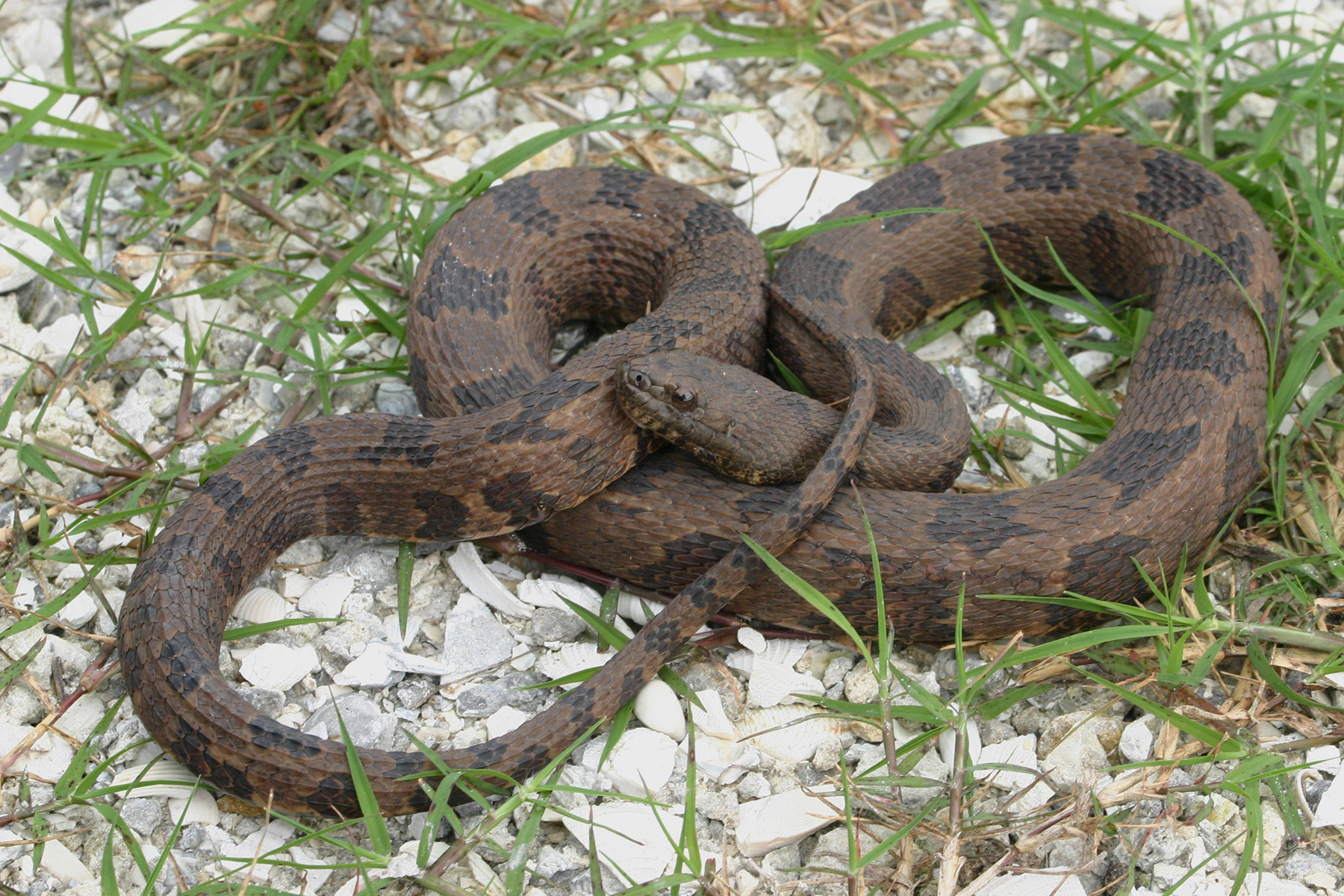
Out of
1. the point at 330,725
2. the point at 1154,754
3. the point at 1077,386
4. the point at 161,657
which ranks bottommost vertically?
the point at 1154,754

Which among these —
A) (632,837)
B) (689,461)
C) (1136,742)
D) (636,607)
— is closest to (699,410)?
(689,461)

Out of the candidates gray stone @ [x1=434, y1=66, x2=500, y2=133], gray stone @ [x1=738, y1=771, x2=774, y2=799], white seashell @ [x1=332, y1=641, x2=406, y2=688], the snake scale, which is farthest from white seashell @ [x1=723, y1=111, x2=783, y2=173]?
gray stone @ [x1=738, y1=771, x2=774, y2=799]

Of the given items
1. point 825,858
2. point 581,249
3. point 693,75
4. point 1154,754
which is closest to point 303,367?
point 581,249

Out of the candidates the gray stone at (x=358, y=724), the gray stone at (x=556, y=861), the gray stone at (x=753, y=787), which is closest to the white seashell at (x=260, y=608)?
the gray stone at (x=358, y=724)

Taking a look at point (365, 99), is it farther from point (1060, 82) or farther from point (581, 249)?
point (1060, 82)

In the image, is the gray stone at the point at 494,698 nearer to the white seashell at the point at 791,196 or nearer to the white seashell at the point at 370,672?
the white seashell at the point at 370,672
